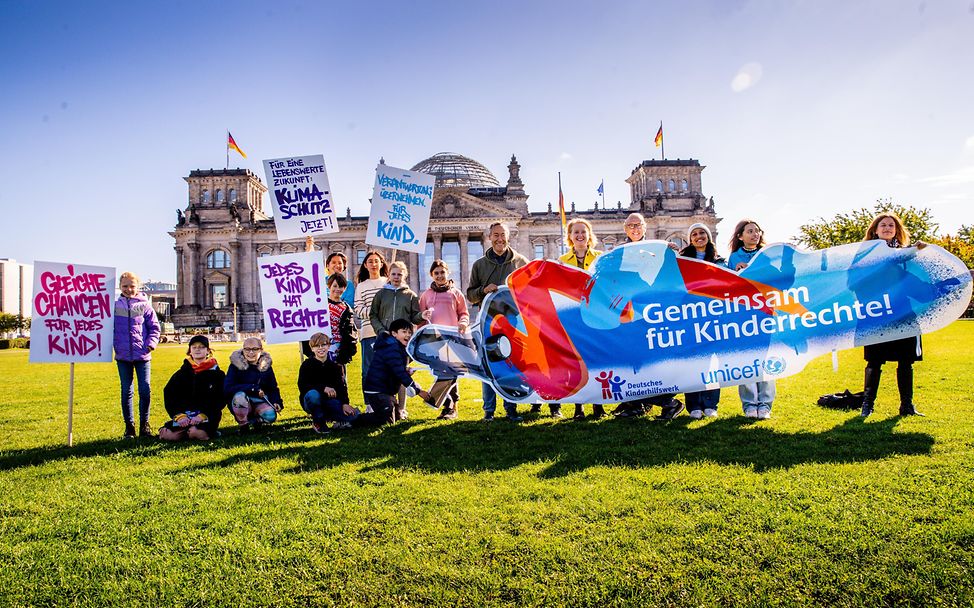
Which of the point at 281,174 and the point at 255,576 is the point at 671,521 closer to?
the point at 255,576

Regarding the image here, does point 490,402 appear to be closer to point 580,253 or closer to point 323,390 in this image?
point 323,390

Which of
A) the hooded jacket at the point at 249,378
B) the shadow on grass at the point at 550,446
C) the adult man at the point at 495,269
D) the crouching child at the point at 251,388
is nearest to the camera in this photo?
the shadow on grass at the point at 550,446

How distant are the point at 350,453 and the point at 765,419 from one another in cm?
529

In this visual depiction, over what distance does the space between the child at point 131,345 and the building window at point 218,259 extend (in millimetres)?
64163

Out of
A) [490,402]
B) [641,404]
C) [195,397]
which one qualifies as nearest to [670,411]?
[641,404]

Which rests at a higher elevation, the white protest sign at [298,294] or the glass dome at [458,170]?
the glass dome at [458,170]

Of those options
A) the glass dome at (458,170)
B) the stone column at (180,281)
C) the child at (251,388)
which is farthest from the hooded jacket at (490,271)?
the stone column at (180,281)

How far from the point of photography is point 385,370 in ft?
26.2

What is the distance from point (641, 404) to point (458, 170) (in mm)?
68579

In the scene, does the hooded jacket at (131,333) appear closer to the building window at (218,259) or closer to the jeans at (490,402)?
the jeans at (490,402)

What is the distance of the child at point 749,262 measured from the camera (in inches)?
296

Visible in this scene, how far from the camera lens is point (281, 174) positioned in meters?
10.1

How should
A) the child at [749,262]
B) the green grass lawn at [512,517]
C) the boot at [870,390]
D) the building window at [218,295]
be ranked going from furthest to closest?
the building window at [218,295]
the child at [749,262]
the boot at [870,390]
the green grass lawn at [512,517]

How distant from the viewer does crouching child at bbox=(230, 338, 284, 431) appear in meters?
7.87
